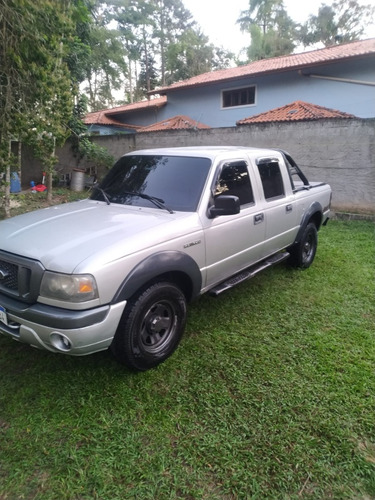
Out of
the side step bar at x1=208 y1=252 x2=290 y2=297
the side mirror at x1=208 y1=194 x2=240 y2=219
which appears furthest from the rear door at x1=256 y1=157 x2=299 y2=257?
the side mirror at x1=208 y1=194 x2=240 y2=219

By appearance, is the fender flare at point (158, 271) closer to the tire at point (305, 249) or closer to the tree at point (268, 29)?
the tire at point (305, 249)

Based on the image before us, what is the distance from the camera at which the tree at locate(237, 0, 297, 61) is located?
29438 mm

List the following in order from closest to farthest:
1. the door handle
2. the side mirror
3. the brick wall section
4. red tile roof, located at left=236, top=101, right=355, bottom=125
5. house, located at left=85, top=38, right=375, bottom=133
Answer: the side mirror → the door handle → the brick wall section → red tile roof, located at left=236, top=101, right=355, bottom=125 → house, located at left=85, top=38, right=375, bottom=133

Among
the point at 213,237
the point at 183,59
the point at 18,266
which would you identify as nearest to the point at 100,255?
the point at 18,266

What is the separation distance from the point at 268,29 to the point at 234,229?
36.0 meters

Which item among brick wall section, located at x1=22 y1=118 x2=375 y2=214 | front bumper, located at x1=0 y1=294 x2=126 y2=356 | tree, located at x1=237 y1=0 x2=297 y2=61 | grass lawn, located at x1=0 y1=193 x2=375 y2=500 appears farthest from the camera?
tree, located at x1=237 y1=0 x2=297 y2=61

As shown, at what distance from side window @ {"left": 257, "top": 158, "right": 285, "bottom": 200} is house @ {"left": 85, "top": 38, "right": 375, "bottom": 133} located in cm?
1202

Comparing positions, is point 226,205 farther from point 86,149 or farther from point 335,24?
point 335,24

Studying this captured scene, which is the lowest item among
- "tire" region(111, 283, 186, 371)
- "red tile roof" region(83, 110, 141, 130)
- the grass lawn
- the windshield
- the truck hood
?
the grass lawn

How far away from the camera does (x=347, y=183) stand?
26.5 ft

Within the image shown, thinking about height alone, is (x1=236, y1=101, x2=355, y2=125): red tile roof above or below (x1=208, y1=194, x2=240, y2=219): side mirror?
above

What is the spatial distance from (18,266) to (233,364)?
1873 millimetres

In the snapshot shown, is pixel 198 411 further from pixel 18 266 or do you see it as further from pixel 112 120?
pixel 112 120

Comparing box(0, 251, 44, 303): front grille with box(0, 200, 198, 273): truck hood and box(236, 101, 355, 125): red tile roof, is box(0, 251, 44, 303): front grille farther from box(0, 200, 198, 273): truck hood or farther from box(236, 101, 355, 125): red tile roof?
box(236, 101, 355, 125): red tile roof
